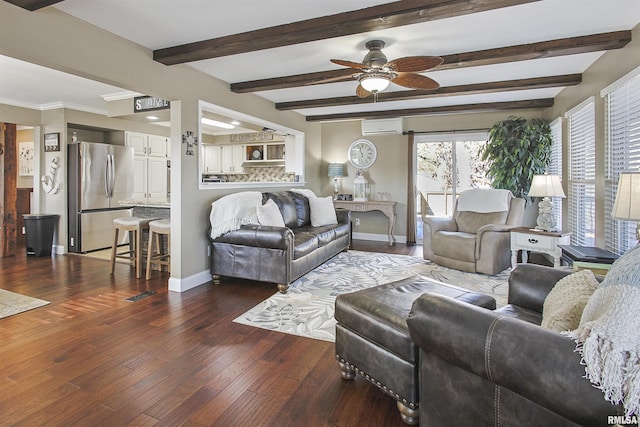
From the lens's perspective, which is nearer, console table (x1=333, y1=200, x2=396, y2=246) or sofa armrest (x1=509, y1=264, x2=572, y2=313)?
sofa armrest (x1=509, y1=264, x2=572, y2=313)

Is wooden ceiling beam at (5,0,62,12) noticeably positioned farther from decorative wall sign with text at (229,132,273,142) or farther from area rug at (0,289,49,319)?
decorative wall sign with text at (229,132,273,142)

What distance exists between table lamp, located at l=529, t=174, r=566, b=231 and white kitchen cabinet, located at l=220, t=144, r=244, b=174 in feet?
20.1

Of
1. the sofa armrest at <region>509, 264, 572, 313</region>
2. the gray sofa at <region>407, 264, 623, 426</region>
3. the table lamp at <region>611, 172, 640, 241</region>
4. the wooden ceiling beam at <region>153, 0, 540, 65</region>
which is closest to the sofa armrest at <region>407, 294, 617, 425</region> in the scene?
the gray sofa at <region>407, 264, 623, 426</region>

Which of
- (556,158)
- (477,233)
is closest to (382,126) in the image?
(556,158)

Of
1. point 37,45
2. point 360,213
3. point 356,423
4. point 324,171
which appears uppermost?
point 37,45

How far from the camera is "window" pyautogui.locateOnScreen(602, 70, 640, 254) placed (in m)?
2.86

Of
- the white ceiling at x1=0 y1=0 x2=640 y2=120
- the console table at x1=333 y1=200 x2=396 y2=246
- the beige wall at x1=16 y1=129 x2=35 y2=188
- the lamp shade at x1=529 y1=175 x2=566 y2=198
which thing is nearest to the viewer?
the white ceiling at x1=0 y1=0 x2=640 y2=120

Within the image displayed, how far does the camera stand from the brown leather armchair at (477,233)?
432 centimetres

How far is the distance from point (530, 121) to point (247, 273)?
15.9ft

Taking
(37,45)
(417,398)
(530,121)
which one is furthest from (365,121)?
(417,398)

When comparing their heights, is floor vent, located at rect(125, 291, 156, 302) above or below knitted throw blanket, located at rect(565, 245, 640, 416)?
below

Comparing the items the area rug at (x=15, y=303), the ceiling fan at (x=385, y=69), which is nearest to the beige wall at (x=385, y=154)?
the ceiling fan at (x=385, y=69)

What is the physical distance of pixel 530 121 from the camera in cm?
552

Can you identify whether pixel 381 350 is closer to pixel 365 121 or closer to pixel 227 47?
pixel 227 47
